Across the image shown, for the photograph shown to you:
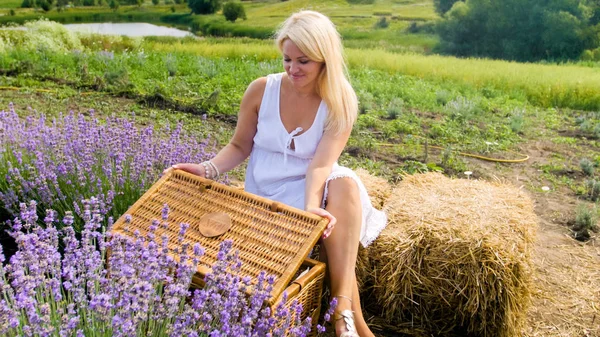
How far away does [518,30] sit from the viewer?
23.8 metres

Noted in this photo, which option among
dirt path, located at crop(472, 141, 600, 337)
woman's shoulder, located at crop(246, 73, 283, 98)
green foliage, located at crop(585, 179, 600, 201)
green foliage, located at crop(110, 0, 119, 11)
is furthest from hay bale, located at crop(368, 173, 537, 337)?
green foliage, located at crop(110, 0, 119, 11)

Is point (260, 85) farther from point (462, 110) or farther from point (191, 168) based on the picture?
point (462, 110)

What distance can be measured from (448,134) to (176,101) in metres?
2.86

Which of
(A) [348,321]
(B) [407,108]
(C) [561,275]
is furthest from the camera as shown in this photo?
(B) [407,108]

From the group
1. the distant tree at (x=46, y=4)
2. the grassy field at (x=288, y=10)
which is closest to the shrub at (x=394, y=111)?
the grassy field at (x=288, y=10)

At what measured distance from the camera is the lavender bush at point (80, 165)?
107 inches

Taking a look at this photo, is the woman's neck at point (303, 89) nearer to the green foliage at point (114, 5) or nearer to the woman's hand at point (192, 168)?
the woman's hand at point (192, 168)

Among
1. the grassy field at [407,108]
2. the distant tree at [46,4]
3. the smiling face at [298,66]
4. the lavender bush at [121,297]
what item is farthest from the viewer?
the distant tree at [46,4]

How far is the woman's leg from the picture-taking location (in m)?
2.28

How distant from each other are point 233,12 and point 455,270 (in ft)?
73.1

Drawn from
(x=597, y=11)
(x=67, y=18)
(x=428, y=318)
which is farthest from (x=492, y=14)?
(x=428, y=318)

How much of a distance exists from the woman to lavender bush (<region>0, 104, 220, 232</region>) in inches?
18.0

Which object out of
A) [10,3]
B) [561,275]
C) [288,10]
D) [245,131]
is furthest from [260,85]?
[10,3]

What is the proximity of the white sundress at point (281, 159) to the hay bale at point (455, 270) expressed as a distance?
0.55ft
